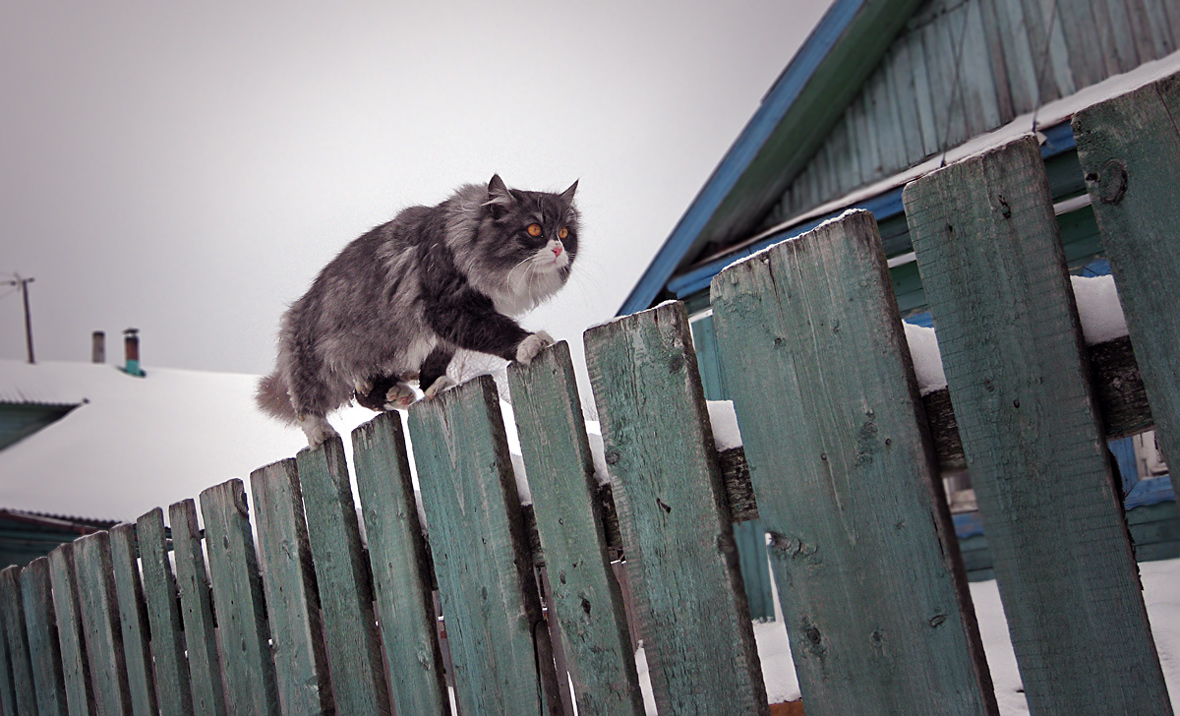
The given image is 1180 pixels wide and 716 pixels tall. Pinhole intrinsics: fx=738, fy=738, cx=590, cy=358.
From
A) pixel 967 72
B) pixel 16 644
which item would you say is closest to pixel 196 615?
pixel 16 644

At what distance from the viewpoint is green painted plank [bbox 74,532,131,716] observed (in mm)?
2598

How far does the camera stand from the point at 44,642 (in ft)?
9.71

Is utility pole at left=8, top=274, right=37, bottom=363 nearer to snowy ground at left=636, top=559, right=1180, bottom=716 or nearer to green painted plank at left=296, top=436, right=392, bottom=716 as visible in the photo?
green painted plank at left=296, top=436, right=392, bottom=716

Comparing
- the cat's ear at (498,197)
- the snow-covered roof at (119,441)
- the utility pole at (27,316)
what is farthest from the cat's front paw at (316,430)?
the utility pole at (27,316)

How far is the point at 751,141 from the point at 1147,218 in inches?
155

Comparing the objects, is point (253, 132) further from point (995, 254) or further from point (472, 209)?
point (995, 254)

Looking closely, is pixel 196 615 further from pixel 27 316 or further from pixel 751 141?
pixel 27 316

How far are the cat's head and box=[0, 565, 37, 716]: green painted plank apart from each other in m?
2.69

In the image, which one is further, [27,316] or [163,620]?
[27,316]

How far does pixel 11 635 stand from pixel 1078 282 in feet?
13.2

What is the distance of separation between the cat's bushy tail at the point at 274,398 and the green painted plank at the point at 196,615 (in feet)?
1.38

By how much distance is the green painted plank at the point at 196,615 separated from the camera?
89.3 inches

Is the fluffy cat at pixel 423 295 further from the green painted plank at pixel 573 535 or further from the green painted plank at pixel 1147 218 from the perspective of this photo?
the green painted plank at pixel 1147 218

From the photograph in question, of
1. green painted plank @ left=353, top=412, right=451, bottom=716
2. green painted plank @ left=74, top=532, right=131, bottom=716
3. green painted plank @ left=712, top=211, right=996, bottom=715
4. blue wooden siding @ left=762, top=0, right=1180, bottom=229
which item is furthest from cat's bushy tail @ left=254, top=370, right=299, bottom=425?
blue wooden siding @ left=762, top=0, right=1180, bottom=229
